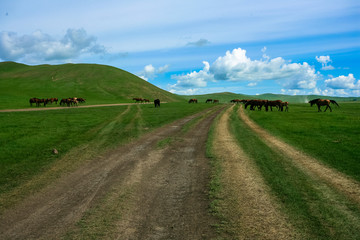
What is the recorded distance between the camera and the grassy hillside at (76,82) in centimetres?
11975

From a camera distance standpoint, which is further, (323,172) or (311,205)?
(323,172)

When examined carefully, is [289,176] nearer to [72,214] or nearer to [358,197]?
[358,197]

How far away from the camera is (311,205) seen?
593 cm

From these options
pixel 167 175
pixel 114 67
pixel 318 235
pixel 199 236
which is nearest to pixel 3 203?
pixel 167 175

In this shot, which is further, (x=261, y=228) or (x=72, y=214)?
(x=72, y=214)

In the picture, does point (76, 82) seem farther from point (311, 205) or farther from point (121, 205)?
point (311, 205)

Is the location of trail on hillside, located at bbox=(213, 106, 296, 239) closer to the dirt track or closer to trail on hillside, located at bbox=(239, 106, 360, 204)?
the dirt track

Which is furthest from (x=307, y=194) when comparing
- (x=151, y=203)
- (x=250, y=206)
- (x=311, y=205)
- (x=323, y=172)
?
(x=151, y=203)

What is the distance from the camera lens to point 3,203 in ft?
21.6

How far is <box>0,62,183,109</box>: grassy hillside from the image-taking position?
11975cm

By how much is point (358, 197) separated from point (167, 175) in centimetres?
540

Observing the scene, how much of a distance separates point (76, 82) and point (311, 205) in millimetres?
151458

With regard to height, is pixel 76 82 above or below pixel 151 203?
above

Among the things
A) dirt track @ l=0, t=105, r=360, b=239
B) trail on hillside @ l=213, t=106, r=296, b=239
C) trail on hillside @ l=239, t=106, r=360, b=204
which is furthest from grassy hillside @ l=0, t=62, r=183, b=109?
trail on hillside @ l=213, t=106, r=296, b=239
